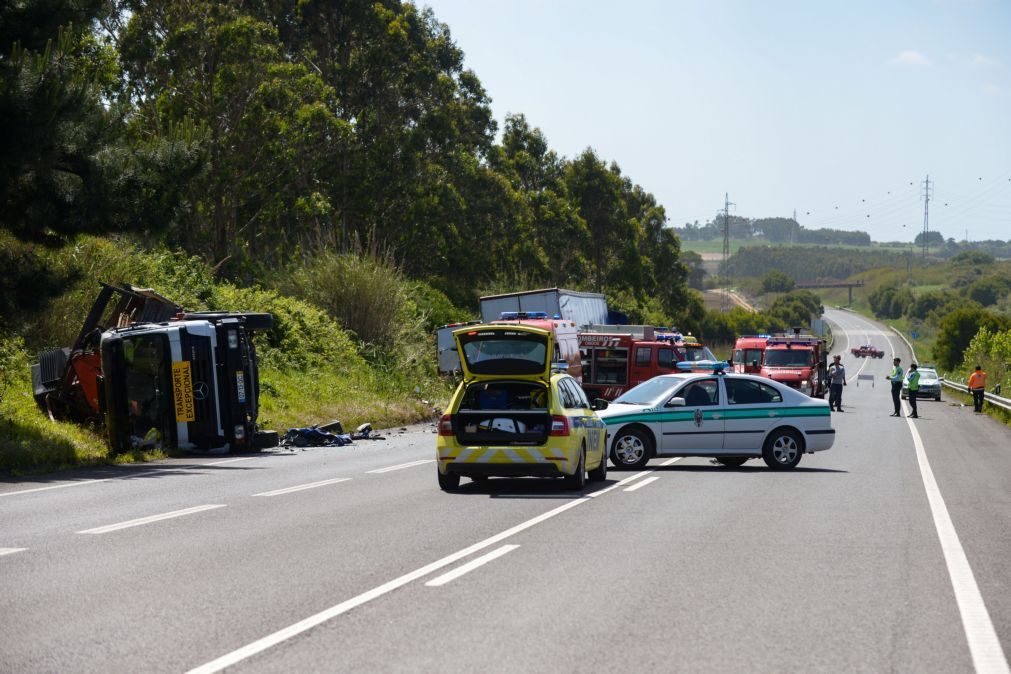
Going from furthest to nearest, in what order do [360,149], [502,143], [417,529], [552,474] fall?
[502,143] < [360,149] < [552,474] < [417,529]

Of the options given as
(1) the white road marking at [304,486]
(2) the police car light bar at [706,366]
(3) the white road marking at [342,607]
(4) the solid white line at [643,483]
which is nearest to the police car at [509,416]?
(4) the solid white line at [643,483]

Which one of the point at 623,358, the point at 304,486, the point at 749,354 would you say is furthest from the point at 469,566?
the point at 749,354

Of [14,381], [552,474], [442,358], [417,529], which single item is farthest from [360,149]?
[417,529]

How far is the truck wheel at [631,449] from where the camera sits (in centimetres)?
2044

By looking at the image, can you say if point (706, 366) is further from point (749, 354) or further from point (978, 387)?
Answer: point (749, 354)

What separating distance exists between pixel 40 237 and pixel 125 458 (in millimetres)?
3755

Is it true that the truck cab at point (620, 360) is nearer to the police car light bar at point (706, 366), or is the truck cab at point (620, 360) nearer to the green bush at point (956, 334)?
the police car light bar at point (706, 366)

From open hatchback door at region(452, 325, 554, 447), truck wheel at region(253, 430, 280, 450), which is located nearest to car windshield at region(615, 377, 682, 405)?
open hatchback door at region(452, 325, 554, 447)

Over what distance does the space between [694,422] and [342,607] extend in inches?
506

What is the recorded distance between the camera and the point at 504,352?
54.4 ft

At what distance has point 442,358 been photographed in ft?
144

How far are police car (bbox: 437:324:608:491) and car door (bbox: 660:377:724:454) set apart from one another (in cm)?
364

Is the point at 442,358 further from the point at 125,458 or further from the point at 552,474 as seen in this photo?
the point at 552,474

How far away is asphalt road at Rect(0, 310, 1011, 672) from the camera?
707 centimetres
